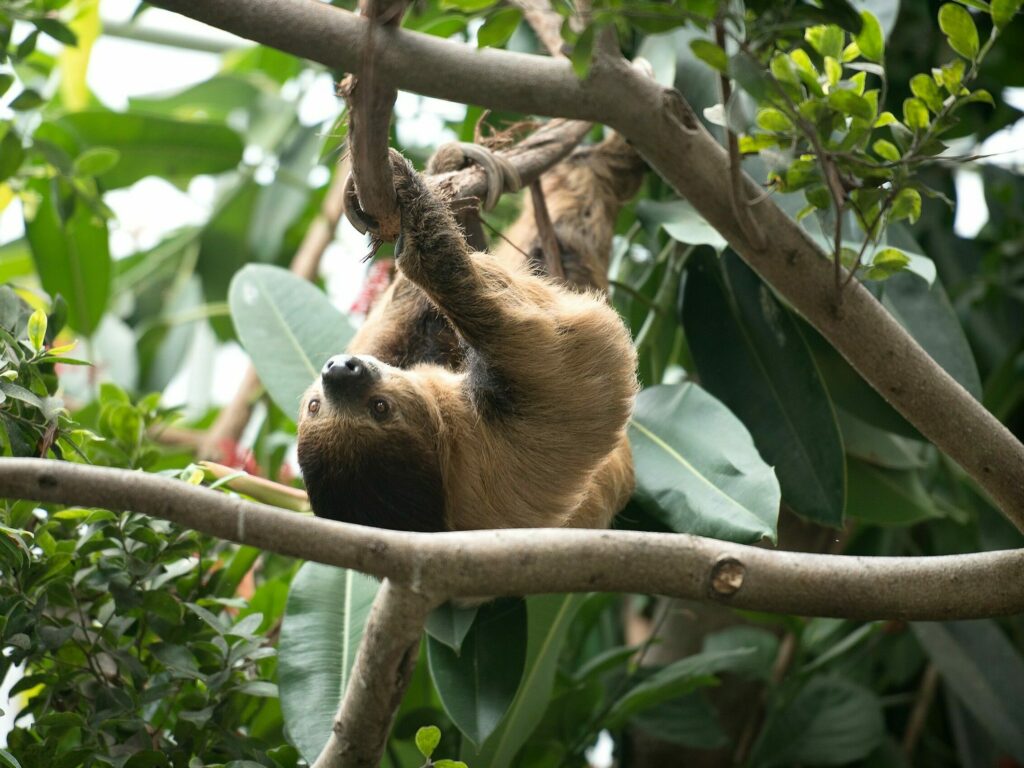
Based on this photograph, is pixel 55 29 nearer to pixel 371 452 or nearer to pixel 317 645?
pixel 371 452

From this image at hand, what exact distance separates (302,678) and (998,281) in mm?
2541

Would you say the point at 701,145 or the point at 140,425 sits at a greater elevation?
the point at 701,145

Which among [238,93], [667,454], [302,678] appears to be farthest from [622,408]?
[238,93]

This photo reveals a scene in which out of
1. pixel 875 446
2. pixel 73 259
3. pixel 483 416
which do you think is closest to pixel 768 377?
pixel 875 446

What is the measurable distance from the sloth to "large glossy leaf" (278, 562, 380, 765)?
0.69 feet

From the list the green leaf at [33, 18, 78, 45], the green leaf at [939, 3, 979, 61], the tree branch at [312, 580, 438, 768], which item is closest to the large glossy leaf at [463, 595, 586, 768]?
the tree branch at [312, 580, 438, 768]

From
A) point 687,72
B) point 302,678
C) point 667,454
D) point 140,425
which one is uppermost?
point 687,72

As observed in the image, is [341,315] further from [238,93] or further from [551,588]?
[238,93]

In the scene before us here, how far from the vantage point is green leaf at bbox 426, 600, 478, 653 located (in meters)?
2.15

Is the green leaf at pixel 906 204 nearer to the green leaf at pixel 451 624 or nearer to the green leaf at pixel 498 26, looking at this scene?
the green leaf at pixel 498 26

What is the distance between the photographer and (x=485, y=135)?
9.66ft

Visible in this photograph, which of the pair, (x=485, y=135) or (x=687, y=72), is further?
(x=485, y=135)

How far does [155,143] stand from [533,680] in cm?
256

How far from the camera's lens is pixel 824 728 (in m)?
3.20
